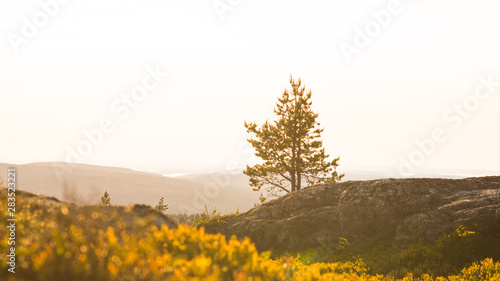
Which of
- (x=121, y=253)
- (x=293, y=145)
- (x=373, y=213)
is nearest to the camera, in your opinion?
(x=121, y=253)

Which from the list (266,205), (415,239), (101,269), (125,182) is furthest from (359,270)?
(125,182)

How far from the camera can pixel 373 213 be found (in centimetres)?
1462

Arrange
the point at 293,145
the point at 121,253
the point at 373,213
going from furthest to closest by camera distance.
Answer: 1. the point at 293,145
2. the point at 373,213
3. the point at 121,253

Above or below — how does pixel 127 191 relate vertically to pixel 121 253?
above

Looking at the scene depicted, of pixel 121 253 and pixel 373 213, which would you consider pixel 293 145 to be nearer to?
pixel 373 213

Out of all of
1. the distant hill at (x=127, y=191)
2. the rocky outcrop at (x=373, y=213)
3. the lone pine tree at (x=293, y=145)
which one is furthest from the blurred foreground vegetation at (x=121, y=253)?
the distant hill at (x=127, y=191)

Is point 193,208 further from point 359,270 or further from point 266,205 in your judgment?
point 359,270

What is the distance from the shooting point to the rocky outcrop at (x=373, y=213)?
44.1 ft

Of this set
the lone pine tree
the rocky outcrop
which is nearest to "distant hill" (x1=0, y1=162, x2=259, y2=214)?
the lone pine tree

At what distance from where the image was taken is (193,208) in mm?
82312

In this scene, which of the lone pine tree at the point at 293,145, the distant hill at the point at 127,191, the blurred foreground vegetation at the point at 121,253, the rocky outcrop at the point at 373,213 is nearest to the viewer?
the blurred foreground vegetation at the point at 121,253

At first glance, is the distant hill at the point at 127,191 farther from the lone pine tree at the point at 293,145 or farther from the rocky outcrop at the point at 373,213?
the rocky outcrop at the point at 373,213

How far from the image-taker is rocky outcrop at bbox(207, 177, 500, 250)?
1345 cm

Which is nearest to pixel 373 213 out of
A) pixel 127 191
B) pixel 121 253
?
pixel 121 253
